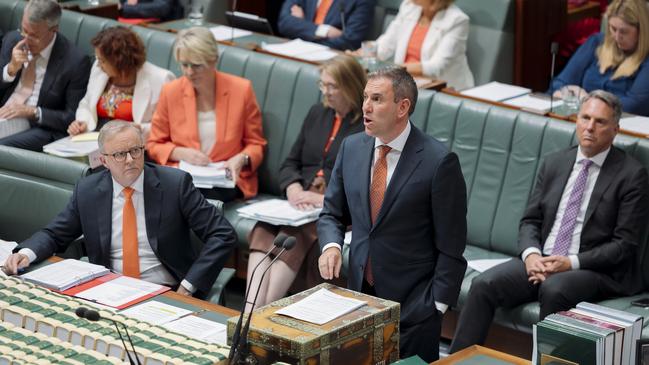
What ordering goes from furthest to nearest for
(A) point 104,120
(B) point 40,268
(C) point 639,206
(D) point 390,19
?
(D) point 390,19 < (A) point 104,120 < (C) point 639,206 < (B) point 40,268

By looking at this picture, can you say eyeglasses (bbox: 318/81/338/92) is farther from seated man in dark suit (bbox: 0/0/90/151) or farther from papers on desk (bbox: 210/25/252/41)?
seated man in dark suit (bbox: 0/0/90/151)

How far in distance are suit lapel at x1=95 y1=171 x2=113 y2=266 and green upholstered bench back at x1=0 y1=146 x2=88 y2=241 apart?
358 mm

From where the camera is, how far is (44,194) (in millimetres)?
4938

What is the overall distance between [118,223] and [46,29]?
2197 millimetres

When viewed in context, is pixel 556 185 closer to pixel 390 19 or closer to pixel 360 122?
pixel 360 122

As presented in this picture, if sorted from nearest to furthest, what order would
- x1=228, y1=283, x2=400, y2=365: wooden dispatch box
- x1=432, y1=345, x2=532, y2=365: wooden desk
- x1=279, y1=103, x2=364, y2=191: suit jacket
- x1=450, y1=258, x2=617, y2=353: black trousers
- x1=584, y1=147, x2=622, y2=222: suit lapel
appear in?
1. x1=228, y1=283, x2=400, y2=365: wooden dispatch box
2. x1=432, y1=345, x2=532, y2=365: wooden desk
3. x1=450, y1=258, x2=617, y2=353: black trousers
4. x1=584, y1=147, x2=622, y2=222: suit lapel
5. x1=279, y1=103, x2=364, y2=191: suit jacket

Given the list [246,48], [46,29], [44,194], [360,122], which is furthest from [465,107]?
[46,29]

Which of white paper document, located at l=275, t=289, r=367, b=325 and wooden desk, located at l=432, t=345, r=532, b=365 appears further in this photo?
wooden desk, located at l=432, t=345, r=532, b=365

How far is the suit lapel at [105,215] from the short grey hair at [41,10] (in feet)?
6.84

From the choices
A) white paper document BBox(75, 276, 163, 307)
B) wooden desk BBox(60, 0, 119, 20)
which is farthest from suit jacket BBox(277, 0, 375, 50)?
white paper document BBox(75, 276, 163, 307)

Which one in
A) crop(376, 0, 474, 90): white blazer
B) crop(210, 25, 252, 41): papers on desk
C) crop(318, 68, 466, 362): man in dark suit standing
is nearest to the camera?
crop(318, 68, 466, 362): man in dark suit standing

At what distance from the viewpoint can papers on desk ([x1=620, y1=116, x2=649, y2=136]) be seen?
520 centimetres

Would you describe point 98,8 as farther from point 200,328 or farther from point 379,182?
point 200,328

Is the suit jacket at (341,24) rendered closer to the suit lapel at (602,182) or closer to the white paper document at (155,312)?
the suit lapel at (602,182)
